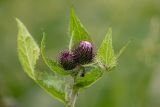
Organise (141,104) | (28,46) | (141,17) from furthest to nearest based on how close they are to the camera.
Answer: (141,17) → (141,104) → (28,46)

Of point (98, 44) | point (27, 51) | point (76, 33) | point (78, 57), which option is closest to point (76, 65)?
point (78, 57)

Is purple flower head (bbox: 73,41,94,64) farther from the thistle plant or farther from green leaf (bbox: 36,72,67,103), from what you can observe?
green leaf (bbox: 36,72,67,103)

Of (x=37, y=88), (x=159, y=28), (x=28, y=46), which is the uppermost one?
(x=28, y=46)

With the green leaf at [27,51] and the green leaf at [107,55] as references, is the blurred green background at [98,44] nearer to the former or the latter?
the green leaf at [27,51]

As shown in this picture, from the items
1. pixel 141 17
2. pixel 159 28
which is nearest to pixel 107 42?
pixel 159 28

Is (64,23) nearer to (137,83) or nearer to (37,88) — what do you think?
(37,88)

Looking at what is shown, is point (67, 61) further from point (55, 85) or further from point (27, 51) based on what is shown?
point (27, 51)

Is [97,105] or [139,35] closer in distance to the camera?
[97,105]

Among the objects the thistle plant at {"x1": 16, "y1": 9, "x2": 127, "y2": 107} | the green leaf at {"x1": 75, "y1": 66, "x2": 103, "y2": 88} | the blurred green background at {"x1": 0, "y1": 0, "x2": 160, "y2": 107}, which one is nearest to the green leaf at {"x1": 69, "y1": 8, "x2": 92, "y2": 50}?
the thistle plant at {"x1": 16, "y1": 9, "x2": 127, "y2": 107}
